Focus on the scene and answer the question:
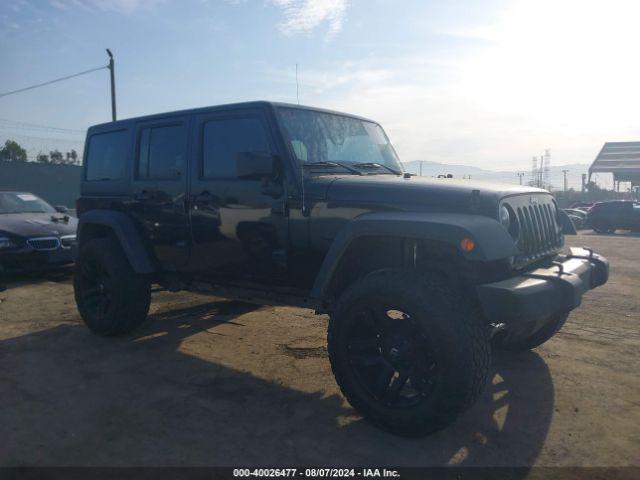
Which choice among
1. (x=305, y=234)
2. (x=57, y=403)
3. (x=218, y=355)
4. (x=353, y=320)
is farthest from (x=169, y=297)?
(x=353, y=320)

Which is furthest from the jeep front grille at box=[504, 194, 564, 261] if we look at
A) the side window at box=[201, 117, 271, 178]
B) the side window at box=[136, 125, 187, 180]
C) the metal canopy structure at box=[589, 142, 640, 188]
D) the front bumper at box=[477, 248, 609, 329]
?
the metal canopy structure at box=[589, 142, 640, 188]

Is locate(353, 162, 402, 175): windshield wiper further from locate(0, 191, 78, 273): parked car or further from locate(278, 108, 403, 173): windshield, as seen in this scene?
locate(0, 191, 78, 273): parked car

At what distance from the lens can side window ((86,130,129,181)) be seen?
5.23 meters

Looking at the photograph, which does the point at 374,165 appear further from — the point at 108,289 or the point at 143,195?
the point at 108,289

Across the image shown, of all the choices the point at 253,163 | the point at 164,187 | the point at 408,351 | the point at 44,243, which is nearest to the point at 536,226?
the point at 408,351

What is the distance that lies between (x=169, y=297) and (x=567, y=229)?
499 centimetres

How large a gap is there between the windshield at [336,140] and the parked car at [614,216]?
20066mm

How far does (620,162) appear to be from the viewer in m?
42.2

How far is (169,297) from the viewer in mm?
7133

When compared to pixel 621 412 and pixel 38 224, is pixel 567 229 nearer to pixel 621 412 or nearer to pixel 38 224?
pixel 621 412

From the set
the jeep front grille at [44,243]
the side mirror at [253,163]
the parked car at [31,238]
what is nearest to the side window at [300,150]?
the side mirror at [253,163]

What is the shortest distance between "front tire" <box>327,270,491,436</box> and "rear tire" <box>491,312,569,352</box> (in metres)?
1.50

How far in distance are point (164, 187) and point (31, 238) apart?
4.46m

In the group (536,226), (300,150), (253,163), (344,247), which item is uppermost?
(300,150)
